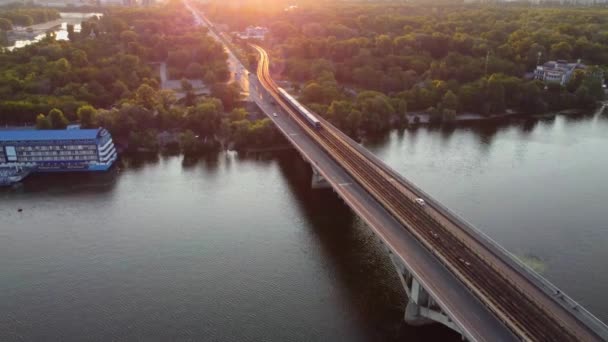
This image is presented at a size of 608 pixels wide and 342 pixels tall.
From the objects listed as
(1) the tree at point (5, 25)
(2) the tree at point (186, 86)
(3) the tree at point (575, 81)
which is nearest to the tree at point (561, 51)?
(3) the tree at point (575, 81)

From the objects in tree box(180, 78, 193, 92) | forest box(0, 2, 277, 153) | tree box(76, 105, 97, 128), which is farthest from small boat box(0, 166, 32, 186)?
tree box(180, 78, 193, 92)

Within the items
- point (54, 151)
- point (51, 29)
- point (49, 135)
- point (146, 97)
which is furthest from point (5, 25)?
point (54, 151)

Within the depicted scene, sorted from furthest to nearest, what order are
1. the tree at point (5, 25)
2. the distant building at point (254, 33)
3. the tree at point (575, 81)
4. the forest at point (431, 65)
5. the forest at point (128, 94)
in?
1. the tree at point (5, 25)
2. the distant building at point (254, 33)
3. the tree at point (575, 81)
4. the forest at point (431, 65)
5. the forest at point (128, 94)

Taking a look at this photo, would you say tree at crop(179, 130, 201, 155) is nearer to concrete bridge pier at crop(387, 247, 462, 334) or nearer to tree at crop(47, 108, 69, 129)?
tree at crop(47, 108, 69, 129)

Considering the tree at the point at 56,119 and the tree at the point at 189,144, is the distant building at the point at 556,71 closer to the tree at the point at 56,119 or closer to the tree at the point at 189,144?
the tree at the point at 189,144

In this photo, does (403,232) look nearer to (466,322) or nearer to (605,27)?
(466,322)

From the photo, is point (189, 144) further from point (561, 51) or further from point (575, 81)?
point (561, 51)
